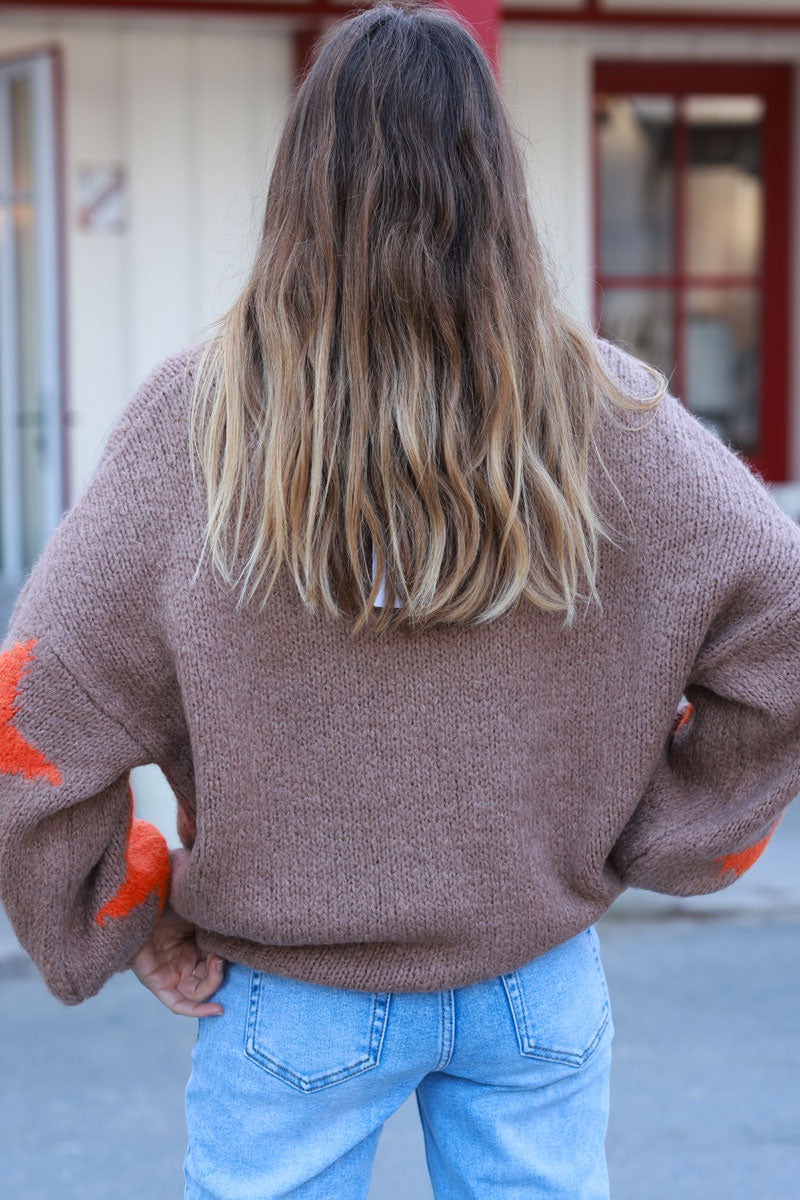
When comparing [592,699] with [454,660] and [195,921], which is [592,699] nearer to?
[454,660]

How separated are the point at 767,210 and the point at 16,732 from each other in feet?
17.7

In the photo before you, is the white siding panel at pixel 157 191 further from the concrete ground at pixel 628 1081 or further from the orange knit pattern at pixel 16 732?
the orange knit pattern at pixel 16 732

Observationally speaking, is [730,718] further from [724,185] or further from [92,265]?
[724,185]

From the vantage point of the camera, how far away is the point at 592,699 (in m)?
1.32

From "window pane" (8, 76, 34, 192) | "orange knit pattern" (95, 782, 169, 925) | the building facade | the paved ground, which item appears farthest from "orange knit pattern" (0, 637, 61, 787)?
"window pane" (8, 76, 34, 192)

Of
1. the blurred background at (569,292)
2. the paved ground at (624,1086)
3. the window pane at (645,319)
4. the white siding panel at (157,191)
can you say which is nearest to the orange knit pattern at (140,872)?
the blurred background at (569,292)

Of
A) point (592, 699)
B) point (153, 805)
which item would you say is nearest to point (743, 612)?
point (592, 699)

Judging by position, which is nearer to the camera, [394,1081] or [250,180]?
[394,1081]

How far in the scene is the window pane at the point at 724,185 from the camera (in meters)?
5.83

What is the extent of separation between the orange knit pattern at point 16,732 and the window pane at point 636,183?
499 centimetres

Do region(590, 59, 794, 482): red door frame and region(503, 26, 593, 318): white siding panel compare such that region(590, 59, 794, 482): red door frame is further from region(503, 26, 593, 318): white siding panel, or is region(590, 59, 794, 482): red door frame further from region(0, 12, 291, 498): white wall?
region(0, 12, 291, 498): white wall

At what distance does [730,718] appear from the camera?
138 centimetres

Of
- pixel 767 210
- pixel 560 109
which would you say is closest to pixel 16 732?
pixel 560 109

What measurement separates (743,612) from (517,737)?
0.84 ft
